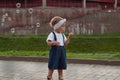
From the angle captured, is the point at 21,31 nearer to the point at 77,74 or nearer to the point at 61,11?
the point at 61,11

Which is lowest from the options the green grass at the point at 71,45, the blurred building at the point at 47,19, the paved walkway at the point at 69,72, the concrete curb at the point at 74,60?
the blurred building at the point at 47,19

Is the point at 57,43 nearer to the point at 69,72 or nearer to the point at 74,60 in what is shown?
the point at 69,72

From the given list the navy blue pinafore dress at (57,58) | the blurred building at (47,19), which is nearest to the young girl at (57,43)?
the navy blue pinafore dress at (57,58)

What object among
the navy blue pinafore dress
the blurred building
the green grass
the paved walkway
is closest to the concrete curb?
the paved walkway

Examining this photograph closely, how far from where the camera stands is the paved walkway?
38.4 feet

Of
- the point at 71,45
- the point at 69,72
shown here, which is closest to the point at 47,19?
the point at 71,45

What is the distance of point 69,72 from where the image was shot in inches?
512

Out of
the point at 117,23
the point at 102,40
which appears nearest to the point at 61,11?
the point at 117,23

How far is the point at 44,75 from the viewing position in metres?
12.3

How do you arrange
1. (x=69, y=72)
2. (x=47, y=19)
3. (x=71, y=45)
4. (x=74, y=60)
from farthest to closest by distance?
(x=47, y=19)
(x=71, y=45)
(x=74, y=60)
(x=69, y=72)

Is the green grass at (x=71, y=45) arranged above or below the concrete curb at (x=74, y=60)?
below

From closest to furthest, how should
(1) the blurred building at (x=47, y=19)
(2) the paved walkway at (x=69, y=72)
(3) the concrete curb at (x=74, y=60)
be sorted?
(2) the paved walkway at (x=69, y=72), (3) the concrete curb at (x=74, y=60), (1) the blurred building at (x=47, y=19)

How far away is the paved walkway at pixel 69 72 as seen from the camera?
11700 millimetres

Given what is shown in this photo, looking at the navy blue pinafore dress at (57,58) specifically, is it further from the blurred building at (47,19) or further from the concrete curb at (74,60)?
the blurred building at (47,19)
